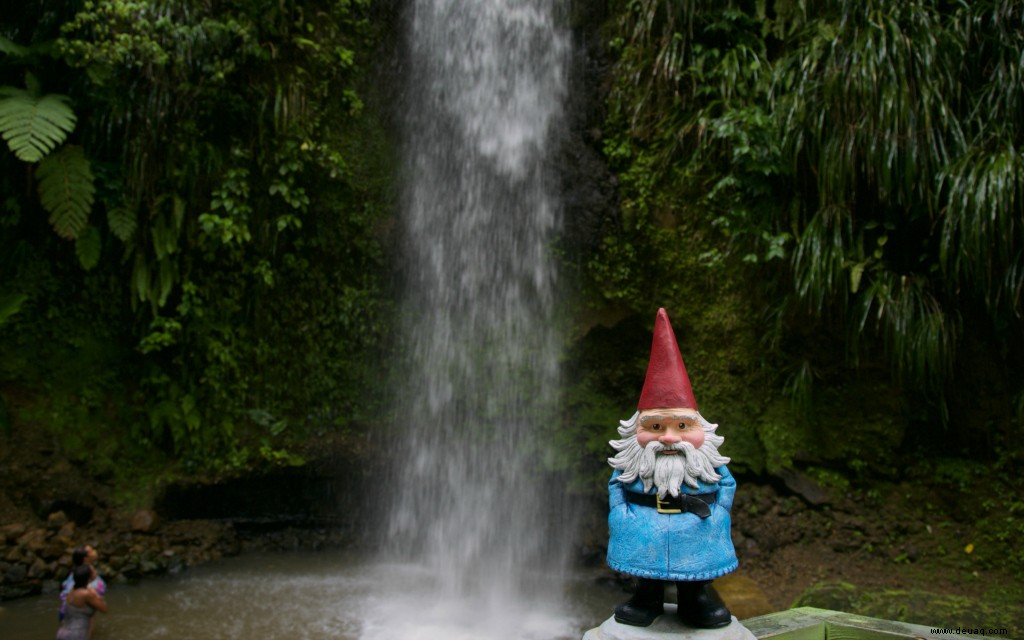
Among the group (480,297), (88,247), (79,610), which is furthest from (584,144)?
(79,610)

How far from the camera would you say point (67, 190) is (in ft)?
18.4

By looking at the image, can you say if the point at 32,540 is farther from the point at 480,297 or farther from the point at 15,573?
the point at 480,297

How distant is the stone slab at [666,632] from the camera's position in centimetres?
261

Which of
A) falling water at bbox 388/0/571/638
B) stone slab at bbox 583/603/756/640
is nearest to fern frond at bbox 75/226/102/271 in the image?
falling water at bbox 388/0/571/638

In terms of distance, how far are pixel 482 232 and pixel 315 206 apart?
1.54m

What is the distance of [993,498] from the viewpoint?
5.20m

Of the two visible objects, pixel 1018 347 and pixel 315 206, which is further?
pixel 315 206

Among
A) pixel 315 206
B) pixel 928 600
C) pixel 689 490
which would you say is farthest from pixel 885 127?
pixel 315 206

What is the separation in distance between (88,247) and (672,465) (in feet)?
17.0

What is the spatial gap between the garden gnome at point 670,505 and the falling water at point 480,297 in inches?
130

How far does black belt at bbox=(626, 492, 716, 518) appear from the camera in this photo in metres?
2.68

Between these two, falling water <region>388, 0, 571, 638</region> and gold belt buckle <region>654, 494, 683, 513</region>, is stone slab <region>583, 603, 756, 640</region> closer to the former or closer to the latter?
gold belt buckle <region>654, 494, 683, 513</region>

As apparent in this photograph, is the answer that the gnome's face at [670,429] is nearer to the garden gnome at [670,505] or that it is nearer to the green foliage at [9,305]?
the garden gnome at [670,505]

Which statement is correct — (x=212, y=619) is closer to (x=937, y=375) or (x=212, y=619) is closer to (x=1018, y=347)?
(x=937, y=375)
